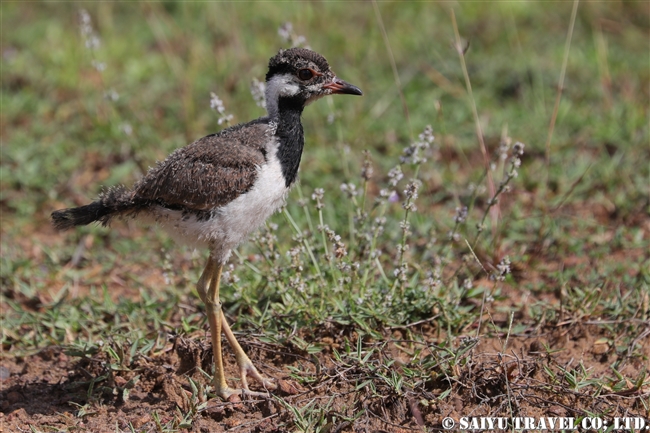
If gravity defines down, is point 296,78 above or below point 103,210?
above

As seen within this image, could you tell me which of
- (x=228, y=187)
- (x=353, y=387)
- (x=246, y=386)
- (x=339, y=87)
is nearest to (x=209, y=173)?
(x=228, y=187)

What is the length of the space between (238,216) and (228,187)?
154 millimetres

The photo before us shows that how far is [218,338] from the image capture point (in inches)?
150

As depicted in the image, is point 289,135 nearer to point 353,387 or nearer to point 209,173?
point 209,173

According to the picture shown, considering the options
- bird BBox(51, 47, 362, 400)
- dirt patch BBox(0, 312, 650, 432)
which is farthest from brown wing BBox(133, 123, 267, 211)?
dirt patch BBox(0, 312, 650, 432)

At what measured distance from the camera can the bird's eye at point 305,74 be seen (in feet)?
12.9

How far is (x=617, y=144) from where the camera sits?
20.1 feet

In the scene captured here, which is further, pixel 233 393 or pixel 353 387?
pixel 233 393

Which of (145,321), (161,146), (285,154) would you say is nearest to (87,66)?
(161,146)

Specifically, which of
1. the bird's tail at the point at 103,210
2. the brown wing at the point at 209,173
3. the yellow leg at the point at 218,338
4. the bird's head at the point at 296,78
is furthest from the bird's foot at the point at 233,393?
the bird's head at the point at 296,78

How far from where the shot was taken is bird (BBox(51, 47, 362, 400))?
3701 millimetres

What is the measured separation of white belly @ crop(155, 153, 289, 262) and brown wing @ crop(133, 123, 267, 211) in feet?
0.15

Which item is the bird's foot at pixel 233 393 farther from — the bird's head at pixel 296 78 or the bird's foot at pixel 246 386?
the bird's head at pixel 296 78

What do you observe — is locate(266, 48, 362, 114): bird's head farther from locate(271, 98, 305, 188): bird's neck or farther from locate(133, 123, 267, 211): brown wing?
locate(133, 123, 267, 211): brown wing
